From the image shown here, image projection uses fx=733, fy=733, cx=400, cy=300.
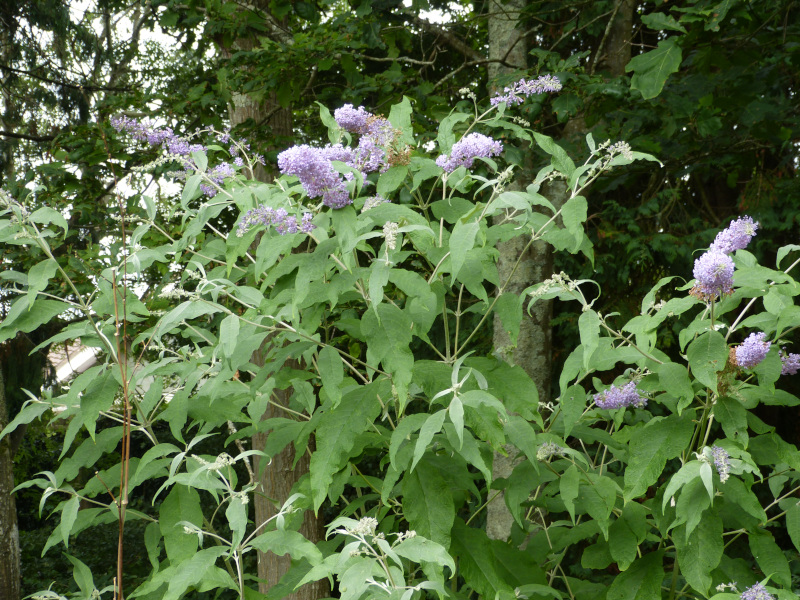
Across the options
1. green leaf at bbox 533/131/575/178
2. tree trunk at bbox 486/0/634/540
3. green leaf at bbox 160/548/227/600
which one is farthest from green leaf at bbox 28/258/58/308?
tree trunk at bbox 486/0/634/540

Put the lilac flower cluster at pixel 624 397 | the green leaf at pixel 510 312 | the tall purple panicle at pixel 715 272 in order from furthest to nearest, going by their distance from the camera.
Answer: the lilac flower cluster at pixel 624 397 → the green leaf at pixel 510 312 → the tall purple panicle at pixel 715 272

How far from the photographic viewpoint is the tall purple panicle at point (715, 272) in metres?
1.53

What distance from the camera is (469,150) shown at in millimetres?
1930

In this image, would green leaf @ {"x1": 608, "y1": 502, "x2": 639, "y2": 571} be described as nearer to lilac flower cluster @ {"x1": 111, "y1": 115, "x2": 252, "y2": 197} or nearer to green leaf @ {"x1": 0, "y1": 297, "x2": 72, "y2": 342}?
lilac flower cluster @ {"x1": 111, "y1": 115, "x2": 252, "y2": 197}

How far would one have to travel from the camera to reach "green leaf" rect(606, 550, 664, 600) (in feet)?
6.23

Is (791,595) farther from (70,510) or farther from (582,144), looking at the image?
(582,144)

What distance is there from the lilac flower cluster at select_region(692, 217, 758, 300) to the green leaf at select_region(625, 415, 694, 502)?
34cm

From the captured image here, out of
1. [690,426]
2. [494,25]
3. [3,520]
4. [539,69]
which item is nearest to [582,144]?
[539,69]

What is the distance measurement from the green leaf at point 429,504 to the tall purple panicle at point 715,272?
0.77 metres

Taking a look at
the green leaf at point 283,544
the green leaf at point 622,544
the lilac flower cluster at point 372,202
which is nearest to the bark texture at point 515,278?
the green leaf at point 622,544

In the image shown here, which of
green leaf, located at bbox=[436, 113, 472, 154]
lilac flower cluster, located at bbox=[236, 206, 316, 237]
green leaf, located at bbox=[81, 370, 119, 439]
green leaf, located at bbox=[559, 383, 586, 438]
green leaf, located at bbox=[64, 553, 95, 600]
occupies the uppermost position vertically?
green leaf, located at bbox=[436, 113, 472, 154]

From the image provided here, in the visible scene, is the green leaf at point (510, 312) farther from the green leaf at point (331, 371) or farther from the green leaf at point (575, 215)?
the green leaf at point (331, 371)

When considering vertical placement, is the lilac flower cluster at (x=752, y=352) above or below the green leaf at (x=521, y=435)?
above

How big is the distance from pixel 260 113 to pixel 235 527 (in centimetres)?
402
